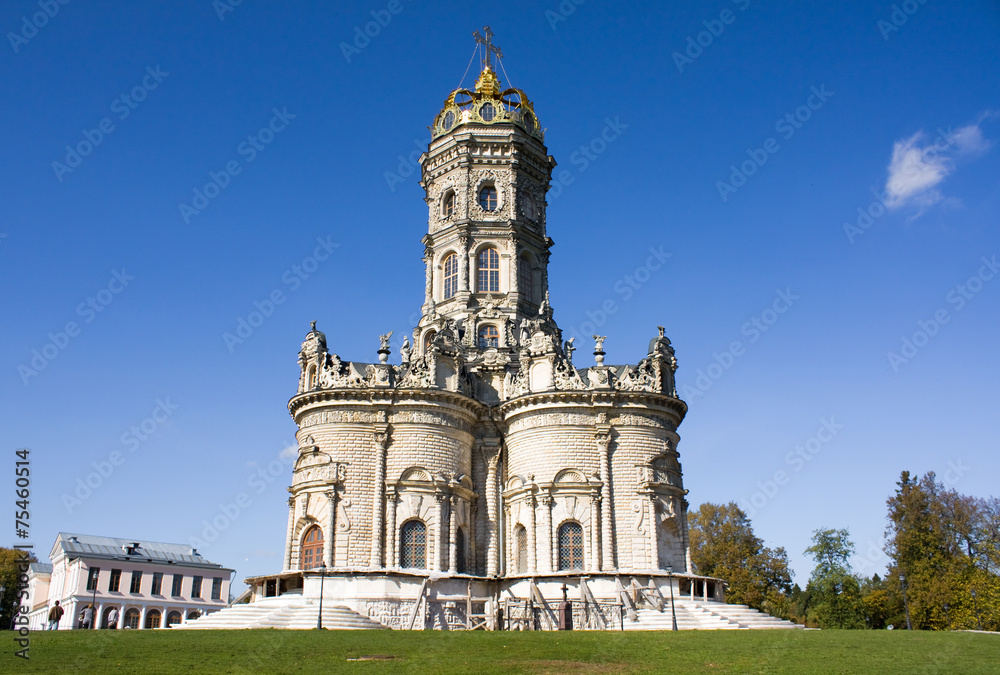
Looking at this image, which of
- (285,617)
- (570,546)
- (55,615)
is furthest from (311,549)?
(55,615)

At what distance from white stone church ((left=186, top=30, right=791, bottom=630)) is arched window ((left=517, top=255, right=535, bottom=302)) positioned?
4.29 m

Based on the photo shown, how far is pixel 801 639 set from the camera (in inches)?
1052

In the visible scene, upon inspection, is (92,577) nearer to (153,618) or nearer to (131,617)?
(131,617)

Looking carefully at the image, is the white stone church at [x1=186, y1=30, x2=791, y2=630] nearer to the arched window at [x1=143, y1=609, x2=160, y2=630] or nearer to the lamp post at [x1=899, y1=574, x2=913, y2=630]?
the lamp post at [x1=899, y1=574, x2=913, y2=630]

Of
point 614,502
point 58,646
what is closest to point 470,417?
point 614,502

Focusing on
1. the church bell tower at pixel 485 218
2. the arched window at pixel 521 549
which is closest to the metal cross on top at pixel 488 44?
the church bell tower at pixel 485 218

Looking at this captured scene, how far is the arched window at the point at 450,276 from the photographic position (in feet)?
168

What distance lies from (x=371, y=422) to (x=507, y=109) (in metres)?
22.5

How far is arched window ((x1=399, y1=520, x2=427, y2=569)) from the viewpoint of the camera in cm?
4053

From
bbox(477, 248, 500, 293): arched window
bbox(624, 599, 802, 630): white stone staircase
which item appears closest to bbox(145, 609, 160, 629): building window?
bbox(477, 248, 500, 293): arched window

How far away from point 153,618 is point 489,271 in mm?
37786

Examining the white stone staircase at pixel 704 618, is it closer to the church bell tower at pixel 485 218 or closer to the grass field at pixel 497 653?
the grass field at pixel 497 653

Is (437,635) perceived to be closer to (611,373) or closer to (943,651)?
(943,651)

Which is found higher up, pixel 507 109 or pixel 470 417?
pixel 507 109
